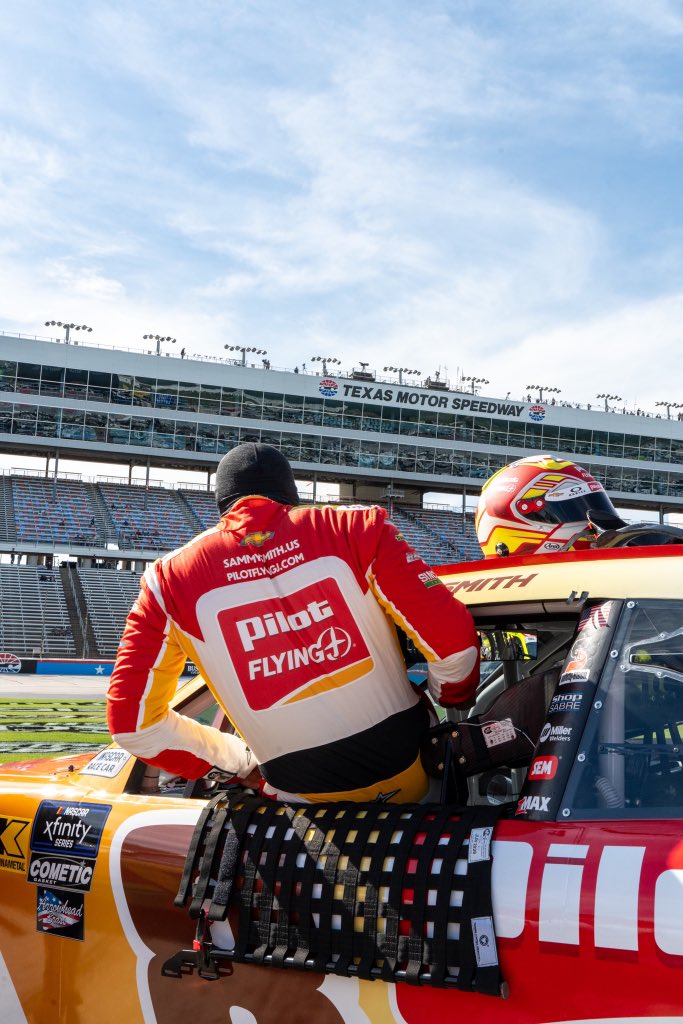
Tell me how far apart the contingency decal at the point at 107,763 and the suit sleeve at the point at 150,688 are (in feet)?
1.28

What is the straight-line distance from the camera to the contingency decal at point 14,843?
2840mm

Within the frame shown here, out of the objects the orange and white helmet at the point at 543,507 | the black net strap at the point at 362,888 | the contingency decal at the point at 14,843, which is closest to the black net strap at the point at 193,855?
the black net strap at the point at 362,888

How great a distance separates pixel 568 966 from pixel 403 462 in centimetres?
5590

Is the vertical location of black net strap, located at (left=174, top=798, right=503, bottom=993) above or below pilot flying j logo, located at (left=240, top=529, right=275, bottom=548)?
below

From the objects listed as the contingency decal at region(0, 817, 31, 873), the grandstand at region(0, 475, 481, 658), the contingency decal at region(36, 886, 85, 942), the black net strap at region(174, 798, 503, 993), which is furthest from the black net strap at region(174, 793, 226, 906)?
the grandstand at region(0, 475, 481, 658)

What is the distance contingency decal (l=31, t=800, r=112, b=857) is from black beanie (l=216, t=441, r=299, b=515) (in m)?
0.95

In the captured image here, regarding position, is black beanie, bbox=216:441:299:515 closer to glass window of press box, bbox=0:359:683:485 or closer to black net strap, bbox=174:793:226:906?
black net strap, bbox=174:793:226:906

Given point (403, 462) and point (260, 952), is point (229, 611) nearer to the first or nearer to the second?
point (260, 952)

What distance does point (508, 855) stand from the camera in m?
1.84

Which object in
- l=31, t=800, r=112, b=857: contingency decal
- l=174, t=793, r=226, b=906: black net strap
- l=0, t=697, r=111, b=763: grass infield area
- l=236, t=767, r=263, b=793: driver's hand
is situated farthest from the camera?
l=0, t=697, r=111, b=763: grass infield area

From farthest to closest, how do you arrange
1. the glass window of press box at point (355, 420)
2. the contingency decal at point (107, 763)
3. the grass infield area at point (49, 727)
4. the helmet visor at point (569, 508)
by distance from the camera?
1. the glass window of press box at point (355, 420)
2. the grass infield area at point (49, 727)
3. the helmet visor at point (569, 508)
4. the contingency decal at point (107, 763)

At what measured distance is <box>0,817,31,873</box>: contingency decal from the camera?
2840 mm

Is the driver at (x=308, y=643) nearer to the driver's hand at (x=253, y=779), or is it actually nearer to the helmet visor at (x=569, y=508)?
the driver's hand at (x=253, y=779)

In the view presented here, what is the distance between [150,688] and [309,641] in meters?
0.46
